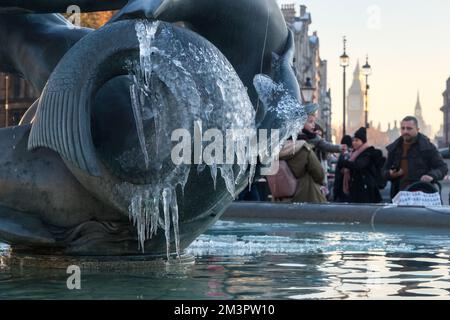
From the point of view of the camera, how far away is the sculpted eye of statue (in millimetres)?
4738

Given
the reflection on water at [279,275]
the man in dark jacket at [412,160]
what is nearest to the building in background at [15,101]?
the man in dark jacket at [412,160]

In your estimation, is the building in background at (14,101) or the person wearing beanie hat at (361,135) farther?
the building in background at (14,101)

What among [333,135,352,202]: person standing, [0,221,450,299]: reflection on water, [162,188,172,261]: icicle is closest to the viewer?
[0,221,450,299]: reflection on water

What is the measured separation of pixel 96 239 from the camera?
5.01 metres

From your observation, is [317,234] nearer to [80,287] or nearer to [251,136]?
[251,136]

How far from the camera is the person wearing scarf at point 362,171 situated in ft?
38.1

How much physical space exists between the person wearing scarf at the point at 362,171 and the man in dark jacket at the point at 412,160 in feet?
2.07

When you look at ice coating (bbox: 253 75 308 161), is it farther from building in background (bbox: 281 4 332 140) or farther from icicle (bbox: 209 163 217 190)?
building in background (bbox: 281 4 332 140)

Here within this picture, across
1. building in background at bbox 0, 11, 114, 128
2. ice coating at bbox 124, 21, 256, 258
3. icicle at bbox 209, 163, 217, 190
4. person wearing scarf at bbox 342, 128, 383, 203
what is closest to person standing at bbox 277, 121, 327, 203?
person wearing scarf at bbox 342, 128, 383, 203

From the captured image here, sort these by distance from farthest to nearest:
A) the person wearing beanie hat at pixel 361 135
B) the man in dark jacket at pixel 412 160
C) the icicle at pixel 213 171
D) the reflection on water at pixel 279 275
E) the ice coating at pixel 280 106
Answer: the person wearing beanie hat at pixel 361 135 < the man in dark jacket at pixel 412 160 < the ice coating at pixel 280 106 < the icicle at pixel 213 171 < the reflection on water at pixel 279 275

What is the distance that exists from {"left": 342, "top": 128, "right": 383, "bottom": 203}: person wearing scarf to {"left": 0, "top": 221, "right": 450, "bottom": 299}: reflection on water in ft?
13.8

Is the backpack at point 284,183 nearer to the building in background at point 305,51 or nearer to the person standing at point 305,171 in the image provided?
the person standing at point 305,171

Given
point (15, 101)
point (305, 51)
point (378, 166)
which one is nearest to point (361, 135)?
point (378, 166)
